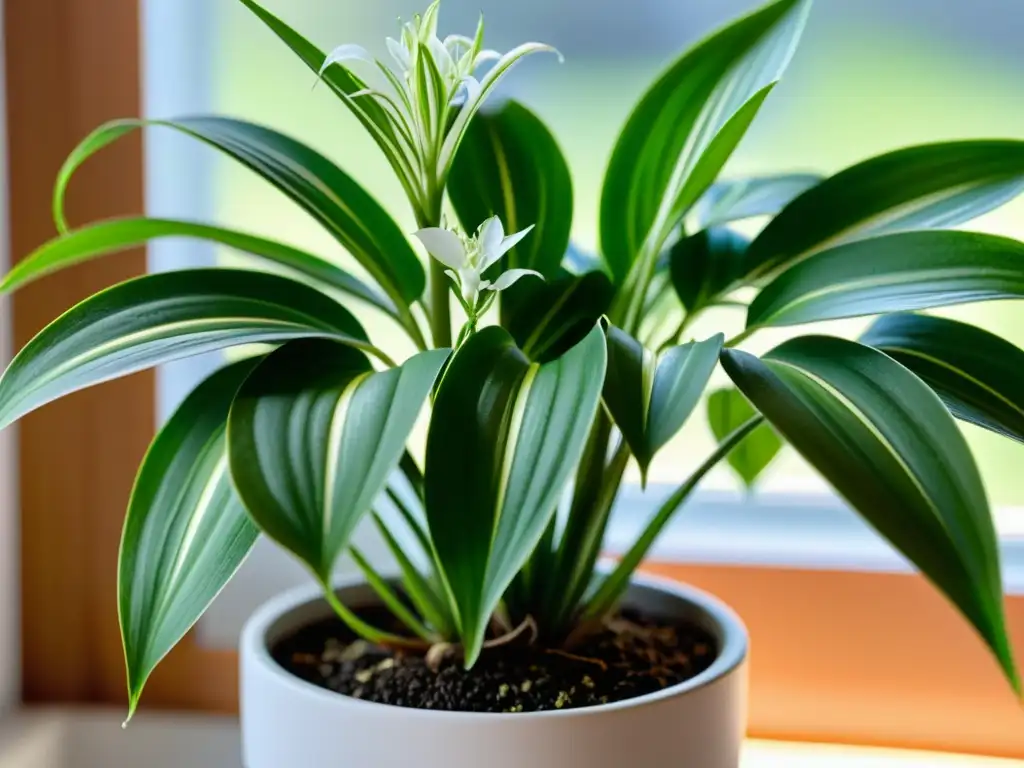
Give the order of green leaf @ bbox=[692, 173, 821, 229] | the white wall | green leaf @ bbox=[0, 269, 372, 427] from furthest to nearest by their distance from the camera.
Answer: the white wall
green leaf @ bbox=[692, 173, 821, 229]
green leaf @ bbox=[0, 269, 372, 427]

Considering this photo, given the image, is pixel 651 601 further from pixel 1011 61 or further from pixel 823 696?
pixel 1011 61

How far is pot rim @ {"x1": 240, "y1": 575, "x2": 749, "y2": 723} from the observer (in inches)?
23.6

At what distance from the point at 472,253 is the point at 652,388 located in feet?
0.48

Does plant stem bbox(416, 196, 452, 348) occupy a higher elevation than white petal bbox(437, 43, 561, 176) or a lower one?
lower

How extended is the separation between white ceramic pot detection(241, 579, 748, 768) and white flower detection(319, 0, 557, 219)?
0.32m

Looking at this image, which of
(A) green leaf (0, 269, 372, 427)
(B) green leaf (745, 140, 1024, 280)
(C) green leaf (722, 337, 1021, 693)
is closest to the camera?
(C) green leaf (722, 337, 1021, 693)

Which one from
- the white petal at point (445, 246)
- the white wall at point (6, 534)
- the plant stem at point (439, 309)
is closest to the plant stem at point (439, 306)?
the plant stem at point (439, 309)

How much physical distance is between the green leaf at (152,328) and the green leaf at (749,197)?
33 cm

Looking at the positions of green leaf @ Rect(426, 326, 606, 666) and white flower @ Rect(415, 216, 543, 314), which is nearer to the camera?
green leaf @ Rect(426, 326, 606, 666)

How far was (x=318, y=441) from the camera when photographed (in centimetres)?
49

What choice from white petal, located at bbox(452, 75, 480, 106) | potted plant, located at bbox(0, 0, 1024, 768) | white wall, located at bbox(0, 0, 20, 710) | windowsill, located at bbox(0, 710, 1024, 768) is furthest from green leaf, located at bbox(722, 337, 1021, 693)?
white wall, located at bbox(0, 0, 20, 710)

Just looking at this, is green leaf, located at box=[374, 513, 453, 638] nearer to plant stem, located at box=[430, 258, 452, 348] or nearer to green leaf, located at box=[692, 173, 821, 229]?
plant stem, located at box=[430, 258, 452, 348]

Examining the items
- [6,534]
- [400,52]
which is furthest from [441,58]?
[6,534]

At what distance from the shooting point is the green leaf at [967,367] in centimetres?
59
